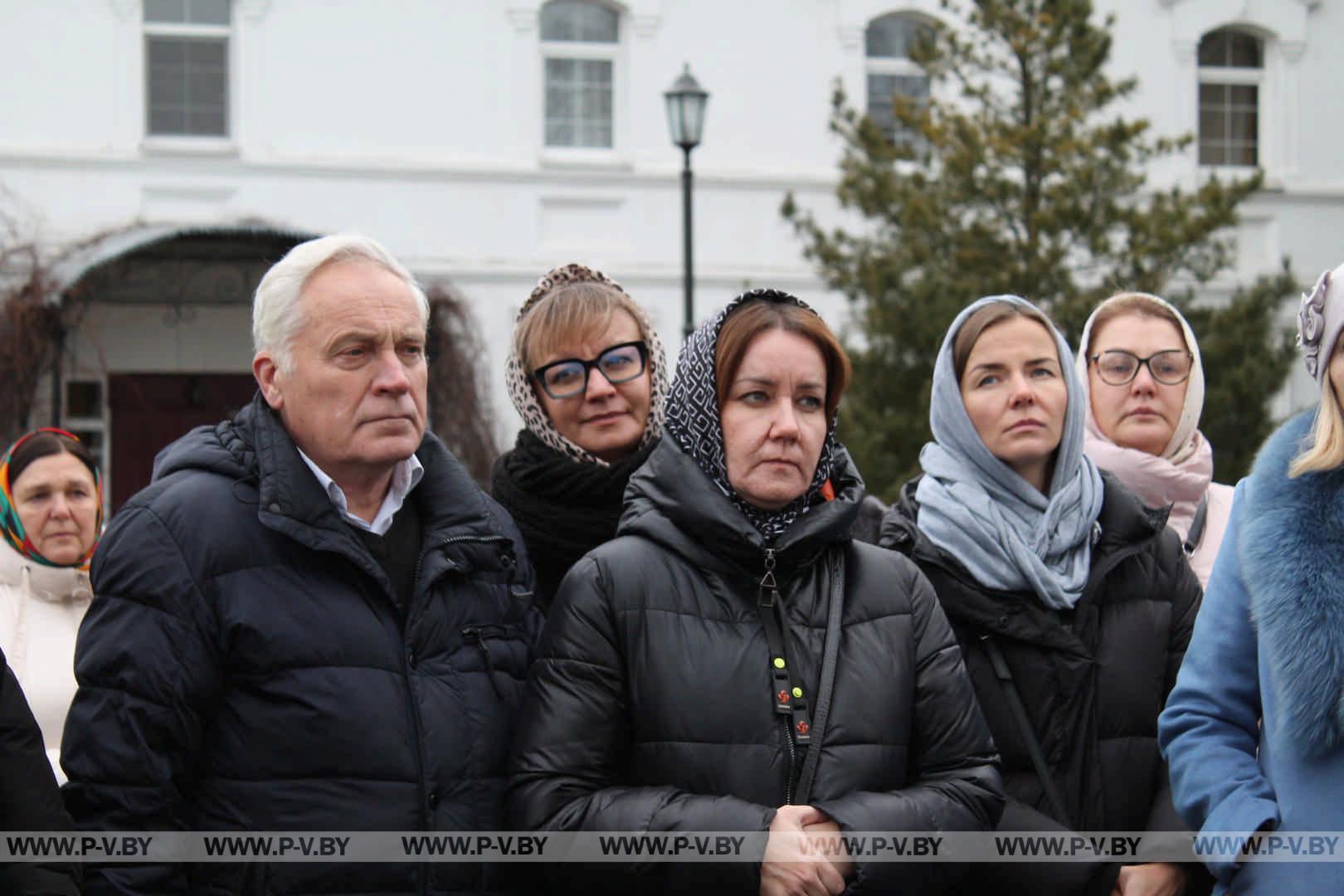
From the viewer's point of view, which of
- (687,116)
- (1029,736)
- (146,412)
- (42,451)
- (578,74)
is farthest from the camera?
(578,74)

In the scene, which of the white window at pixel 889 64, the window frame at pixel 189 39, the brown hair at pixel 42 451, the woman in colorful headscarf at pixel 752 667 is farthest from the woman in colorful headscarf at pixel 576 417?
the white window at pixel 889 64

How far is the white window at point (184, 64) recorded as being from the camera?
47.1 ft

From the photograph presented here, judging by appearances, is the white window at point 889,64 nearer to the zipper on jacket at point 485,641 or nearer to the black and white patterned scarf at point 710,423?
the black and white patterned scarf at point 710,423

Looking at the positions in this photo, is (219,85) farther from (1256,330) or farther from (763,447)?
(763,447)

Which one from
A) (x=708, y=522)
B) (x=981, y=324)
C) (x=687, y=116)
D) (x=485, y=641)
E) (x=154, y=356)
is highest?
(x=687, y=116)

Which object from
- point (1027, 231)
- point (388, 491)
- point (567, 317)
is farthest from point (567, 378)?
point (1027, 231)

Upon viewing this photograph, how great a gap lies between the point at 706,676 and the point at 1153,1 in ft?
47.1

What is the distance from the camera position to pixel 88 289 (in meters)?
13.2

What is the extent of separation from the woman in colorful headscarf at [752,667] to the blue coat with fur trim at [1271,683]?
16.3 inches

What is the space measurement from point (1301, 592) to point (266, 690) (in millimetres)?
1874

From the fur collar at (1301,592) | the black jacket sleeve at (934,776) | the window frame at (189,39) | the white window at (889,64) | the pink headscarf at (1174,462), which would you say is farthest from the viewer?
the white window at (889,64)

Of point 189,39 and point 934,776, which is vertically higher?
point 189,39

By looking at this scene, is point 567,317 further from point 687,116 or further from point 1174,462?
point 687,116

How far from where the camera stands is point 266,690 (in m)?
2.83
